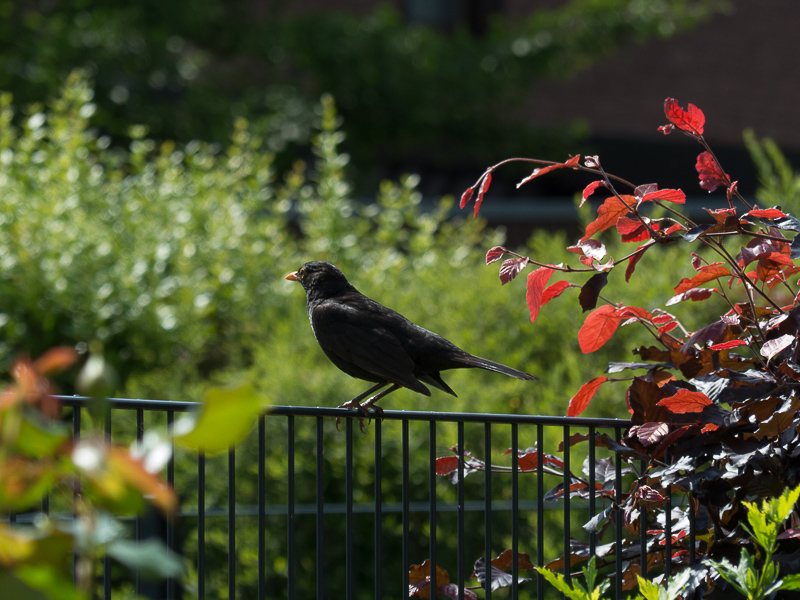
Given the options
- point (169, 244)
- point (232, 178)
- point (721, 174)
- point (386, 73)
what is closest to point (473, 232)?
point (232, 178)

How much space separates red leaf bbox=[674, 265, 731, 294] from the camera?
2.53m

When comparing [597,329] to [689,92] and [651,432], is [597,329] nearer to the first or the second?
[651,432]

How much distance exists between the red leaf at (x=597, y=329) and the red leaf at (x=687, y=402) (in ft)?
1.18

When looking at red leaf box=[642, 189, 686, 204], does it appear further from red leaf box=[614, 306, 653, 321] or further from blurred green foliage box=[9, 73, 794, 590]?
blurred green foliage box=[9, 73, 794, 590]

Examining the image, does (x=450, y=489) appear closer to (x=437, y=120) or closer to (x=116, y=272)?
(x=116, y=272)

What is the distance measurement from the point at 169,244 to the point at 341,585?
2593 mm

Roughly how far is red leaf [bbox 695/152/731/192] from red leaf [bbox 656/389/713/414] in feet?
2.03

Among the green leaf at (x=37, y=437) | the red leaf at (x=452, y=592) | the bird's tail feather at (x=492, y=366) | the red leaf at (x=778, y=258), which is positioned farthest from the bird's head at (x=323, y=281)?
the green leaf at (x=37, y=437)

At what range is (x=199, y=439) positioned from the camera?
84 cm

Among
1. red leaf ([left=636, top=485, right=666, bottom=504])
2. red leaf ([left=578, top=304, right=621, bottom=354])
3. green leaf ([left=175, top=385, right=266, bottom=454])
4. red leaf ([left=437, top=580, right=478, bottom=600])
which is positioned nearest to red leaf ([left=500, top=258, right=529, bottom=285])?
red leaf ([left=578, top=304, right=621, bottom=354])

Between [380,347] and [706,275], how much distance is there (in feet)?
4.24

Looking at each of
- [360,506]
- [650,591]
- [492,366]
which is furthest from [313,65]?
[650,591]

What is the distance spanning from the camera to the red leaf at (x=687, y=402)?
2.44 metres

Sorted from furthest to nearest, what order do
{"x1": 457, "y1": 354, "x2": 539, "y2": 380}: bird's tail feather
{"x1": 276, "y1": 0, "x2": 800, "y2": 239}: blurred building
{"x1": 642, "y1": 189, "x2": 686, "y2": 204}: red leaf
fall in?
{"x1": 276, "y1": 0, "x2": 800, "y2": 239}: blurred building → {"x1": 457, "y1": 354, "x2": 539, "y2": 380}: bird's tail feather → {"x1": 642, "y1": 189, "x2": 686, "y2": 204}: red leaf
